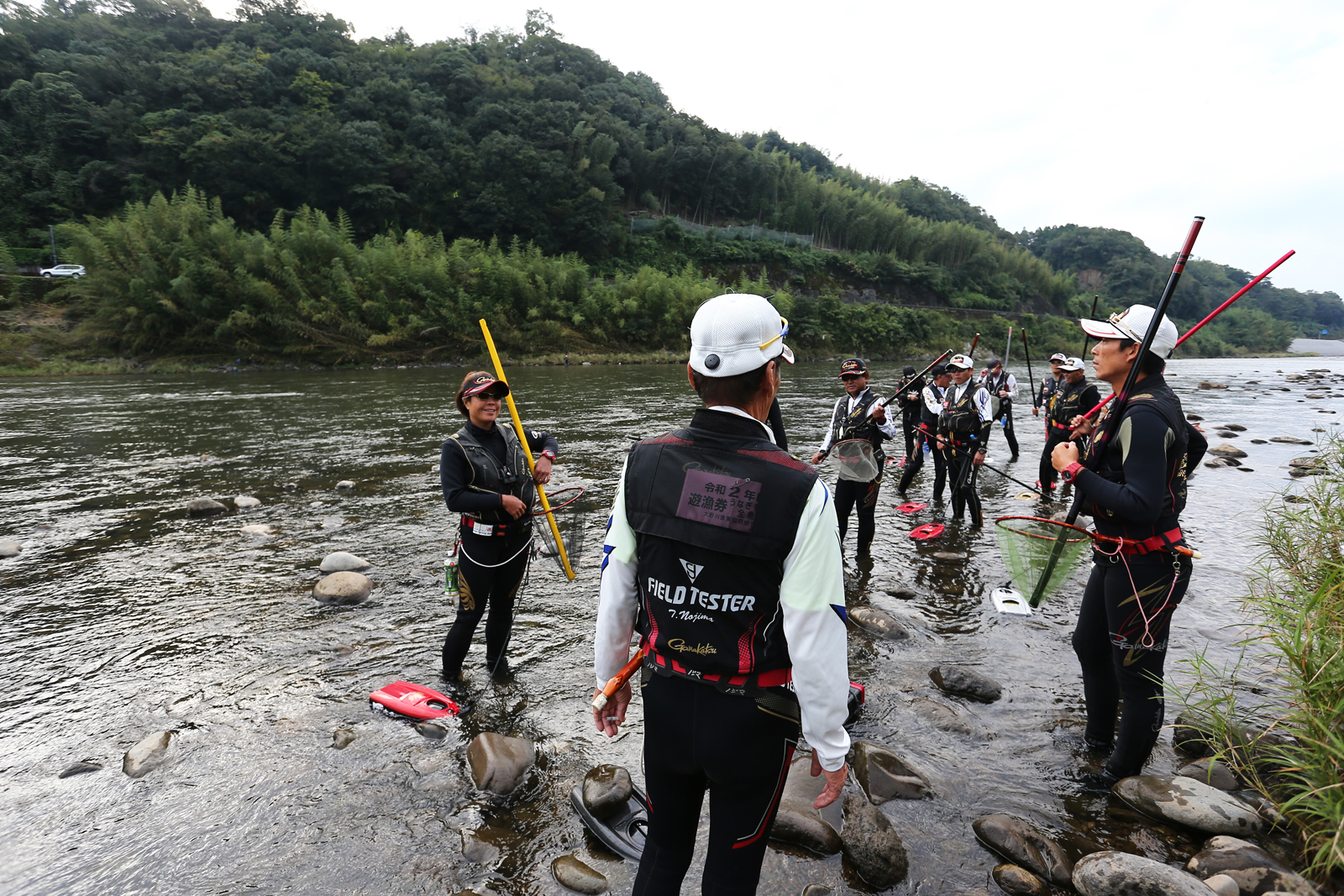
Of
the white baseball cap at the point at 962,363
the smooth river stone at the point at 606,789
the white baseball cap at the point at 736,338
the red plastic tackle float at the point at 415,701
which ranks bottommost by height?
the red plastic tackle float at the point at 415,701

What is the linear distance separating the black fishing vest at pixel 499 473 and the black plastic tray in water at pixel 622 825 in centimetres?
186

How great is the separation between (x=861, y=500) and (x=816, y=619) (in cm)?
567

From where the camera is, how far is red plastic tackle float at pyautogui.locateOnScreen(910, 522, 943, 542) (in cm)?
833

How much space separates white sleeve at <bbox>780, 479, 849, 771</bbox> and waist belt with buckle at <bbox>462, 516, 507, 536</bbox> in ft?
9.71

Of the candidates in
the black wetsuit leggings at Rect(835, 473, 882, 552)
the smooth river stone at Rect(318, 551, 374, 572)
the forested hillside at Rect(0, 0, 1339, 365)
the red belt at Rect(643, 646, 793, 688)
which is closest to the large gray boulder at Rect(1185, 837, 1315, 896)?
the red belt at Rect(643, 646, 793, 688)

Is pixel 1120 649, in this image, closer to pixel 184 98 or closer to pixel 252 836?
pixel 252 836

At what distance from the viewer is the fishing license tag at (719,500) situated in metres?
1.74

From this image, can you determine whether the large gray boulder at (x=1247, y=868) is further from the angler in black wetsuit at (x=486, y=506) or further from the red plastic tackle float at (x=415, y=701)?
the red plastic tackle float at (x=415, y=701)

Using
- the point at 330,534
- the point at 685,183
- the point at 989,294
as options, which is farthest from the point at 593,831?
the point at 989,294

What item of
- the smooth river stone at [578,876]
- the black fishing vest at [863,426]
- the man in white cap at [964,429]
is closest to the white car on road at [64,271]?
the black fishing vest at [863,426]

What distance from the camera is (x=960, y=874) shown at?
2943 mm

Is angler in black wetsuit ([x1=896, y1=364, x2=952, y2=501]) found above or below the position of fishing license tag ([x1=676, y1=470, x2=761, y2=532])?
below

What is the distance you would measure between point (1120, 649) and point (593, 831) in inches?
117

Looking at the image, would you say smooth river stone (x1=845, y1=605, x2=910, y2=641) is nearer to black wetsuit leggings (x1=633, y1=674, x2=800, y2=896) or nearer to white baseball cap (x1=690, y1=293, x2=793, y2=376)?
black wetsuit leggings (x1=633, y1=674, x2=800, y2=896)
